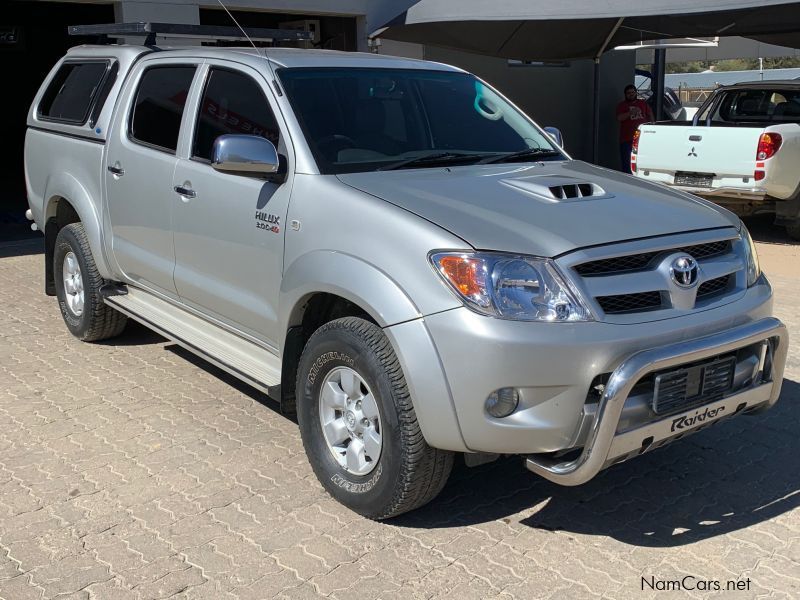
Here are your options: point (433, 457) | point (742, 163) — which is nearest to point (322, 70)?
point (433, 457)

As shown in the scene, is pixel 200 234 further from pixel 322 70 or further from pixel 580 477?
pixel 580 477

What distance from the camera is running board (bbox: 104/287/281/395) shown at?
4344 mm

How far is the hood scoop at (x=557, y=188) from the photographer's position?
12.6 feet

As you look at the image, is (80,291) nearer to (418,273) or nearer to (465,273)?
(418,273)

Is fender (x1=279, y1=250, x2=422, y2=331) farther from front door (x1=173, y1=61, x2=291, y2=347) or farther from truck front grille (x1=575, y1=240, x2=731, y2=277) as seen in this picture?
truck front grille (x1=575, y1=240, x2=731, y2=277)

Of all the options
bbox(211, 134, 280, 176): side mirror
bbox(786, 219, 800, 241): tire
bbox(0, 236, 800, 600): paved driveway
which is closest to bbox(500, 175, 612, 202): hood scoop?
bbox(211, 134, 280, 176): side mirror

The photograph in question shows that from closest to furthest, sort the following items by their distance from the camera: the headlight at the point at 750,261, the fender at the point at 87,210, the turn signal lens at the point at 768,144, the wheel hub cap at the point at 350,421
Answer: the wheel hub cap at the point at 350,421 → the headlight at the point at 750,261 → the fender at the point at 87,210 → the turn signal lens at the point at 768,144

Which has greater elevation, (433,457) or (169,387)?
(433,457)

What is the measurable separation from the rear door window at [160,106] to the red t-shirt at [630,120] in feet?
41.7

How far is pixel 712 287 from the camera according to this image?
12.4 ft

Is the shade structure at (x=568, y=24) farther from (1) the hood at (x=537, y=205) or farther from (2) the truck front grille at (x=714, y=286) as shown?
(2) the truck front grille at (x=714, y=286)

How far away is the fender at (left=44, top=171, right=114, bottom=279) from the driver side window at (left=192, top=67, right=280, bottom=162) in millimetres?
1363

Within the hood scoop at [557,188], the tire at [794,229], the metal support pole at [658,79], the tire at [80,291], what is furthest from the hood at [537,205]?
the metal support pole at [658,79]

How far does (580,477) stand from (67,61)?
5129 millimetres
